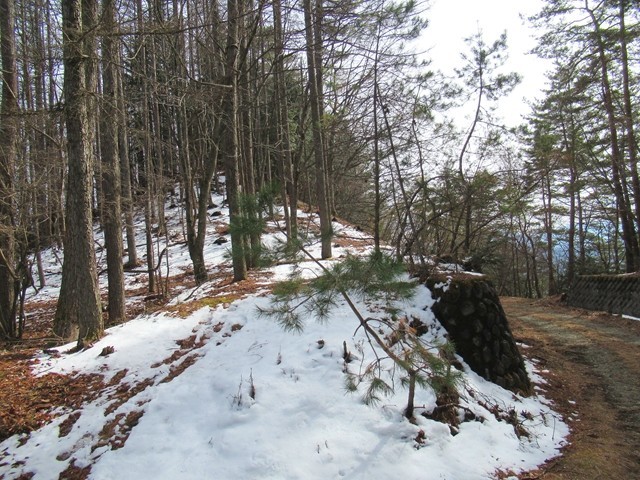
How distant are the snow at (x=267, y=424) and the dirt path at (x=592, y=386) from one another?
229mm

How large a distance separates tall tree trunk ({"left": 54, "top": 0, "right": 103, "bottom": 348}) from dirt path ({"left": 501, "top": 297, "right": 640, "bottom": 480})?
210 inches

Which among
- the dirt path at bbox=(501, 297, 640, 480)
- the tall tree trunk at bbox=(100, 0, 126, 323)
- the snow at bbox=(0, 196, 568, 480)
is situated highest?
the tall tree trunk at bbox=(100, 0, 126, 323)

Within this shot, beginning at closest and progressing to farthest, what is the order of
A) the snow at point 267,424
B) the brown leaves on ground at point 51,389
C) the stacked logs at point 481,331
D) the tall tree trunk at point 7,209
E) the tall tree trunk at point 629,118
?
the snow at point 267,424 → the brown leaves on ground at point 51,389 → the stacked logs at point 481,331 → the tall tree trunk at point 7,209 → the tall tree trunk at point 629,118

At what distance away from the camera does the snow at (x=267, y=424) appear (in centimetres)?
321

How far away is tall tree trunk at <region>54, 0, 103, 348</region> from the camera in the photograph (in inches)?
194

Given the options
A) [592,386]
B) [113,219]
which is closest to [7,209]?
[113,219]

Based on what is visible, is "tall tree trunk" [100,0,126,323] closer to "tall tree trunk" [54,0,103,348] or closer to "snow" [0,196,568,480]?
"tall tree trunk" [54,0,103,348]

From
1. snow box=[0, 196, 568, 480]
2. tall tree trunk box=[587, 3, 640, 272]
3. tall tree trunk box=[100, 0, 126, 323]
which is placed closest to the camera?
snow box=[0, 196, 568, 480]

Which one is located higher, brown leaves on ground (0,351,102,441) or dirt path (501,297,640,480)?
brown leaves on ground (0,351,102,441)

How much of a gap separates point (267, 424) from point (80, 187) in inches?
153

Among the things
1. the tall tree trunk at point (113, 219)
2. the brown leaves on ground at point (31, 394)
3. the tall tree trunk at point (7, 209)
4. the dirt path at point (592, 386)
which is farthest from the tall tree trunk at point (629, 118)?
the tall tree trunk at point (7, 209)

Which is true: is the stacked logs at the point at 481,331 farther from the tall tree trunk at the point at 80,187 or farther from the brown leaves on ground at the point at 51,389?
the tall tree trunk at the point at 80,187

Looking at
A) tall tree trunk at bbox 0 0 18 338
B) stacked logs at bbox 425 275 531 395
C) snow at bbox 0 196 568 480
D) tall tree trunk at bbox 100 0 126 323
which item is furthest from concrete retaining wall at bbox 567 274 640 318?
tall tree trunk at bbox 0 0 18 338

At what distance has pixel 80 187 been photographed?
5.12 meters
